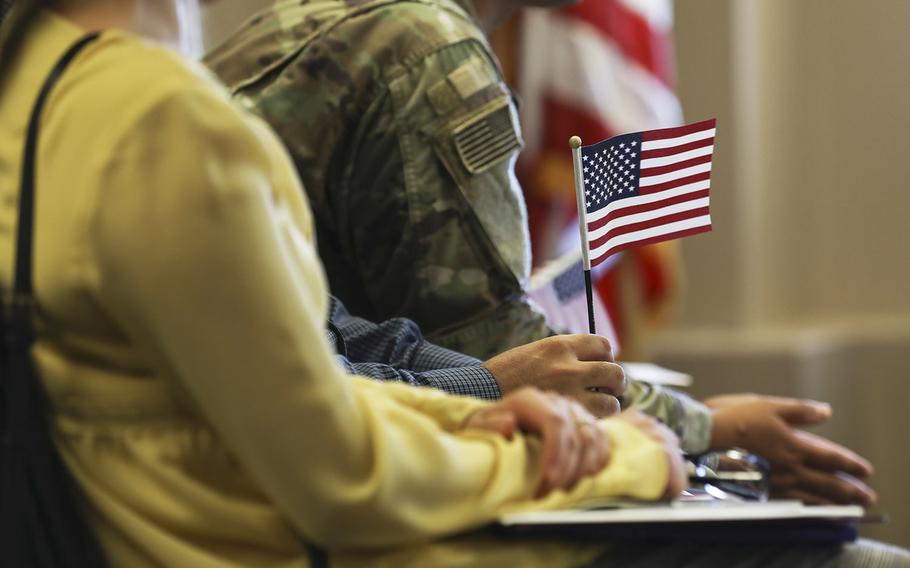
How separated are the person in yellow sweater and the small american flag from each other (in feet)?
1.10

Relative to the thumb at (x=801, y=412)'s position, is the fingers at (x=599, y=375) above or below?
above

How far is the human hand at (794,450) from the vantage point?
1.57 meters

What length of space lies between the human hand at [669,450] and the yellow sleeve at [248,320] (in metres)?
0.19

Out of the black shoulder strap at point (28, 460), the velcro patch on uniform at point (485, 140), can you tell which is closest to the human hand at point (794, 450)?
the velcro patch on uniform at point (485, 140)

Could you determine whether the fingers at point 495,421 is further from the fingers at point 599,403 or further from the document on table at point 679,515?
the fingers at point 599,403

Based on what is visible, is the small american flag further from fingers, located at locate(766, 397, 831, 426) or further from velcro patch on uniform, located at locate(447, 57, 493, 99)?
fingers, located at locate(766, 397, 831, 426)

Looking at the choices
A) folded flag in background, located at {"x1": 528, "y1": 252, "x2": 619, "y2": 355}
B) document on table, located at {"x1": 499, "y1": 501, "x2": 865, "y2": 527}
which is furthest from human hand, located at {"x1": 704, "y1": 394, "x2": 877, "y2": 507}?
document on table, located at {"x1": 499, "y1": 501, "x2": 865, "y2": 527}

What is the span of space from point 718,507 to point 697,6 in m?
2.87

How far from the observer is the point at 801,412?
161cm

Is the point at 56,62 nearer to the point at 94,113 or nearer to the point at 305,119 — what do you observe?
the point at 94,113

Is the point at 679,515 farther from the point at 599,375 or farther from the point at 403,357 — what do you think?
the point at 403,357

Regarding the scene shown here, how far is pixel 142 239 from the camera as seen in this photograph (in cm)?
74

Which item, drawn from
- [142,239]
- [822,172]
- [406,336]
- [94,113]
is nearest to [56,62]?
[94,113]

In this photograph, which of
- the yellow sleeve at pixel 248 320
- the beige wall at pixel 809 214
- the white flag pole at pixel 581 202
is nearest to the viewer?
the yellow sleeve at pixel 248 320
